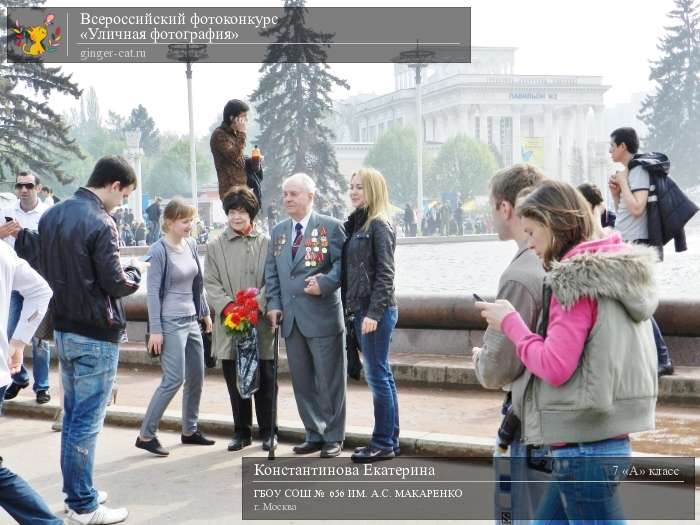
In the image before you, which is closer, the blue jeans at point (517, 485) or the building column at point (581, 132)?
the blue jeans at point (517, 485)

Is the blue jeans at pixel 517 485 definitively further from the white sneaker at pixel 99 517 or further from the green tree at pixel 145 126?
the green tree at pixel 145 126

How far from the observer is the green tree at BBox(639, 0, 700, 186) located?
187 feet

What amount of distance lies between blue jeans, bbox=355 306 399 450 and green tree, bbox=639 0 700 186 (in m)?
53.4

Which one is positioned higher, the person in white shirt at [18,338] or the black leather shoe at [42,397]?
the person in white shirt at [18,338]

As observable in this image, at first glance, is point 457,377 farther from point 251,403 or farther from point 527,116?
point 527,116

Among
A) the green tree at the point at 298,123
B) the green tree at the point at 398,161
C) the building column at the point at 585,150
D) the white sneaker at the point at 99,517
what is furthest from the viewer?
the building column at the point at 585,150

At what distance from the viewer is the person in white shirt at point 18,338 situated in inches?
163

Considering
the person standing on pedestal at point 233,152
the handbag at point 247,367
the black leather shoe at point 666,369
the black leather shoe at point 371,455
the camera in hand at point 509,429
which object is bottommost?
the black leather shoe at point 371,455

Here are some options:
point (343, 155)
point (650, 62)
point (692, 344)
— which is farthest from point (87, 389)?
point (343, 155)

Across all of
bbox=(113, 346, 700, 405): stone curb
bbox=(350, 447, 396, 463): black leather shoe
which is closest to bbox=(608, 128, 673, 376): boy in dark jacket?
bbox=(113, 346, 700, 405): stone curb

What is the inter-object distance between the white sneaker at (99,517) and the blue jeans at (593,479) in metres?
2.90

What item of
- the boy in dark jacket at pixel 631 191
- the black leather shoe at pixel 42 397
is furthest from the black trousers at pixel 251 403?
the boy in dark jacket at pixel 631 191

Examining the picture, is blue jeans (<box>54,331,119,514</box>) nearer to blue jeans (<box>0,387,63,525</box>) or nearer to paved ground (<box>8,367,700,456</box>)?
blue jeans (<box>0,387,63,525</box>)

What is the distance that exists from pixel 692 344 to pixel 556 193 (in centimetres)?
584
